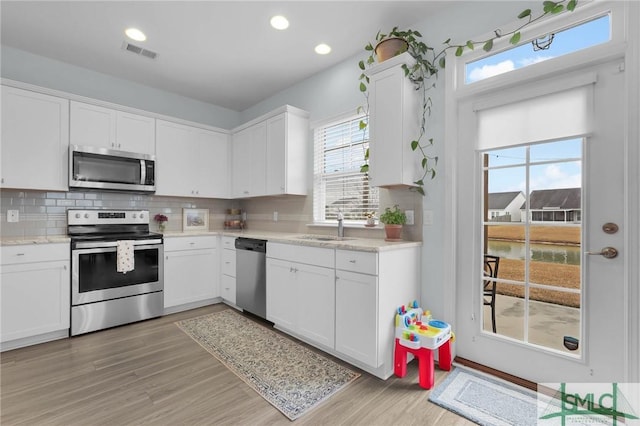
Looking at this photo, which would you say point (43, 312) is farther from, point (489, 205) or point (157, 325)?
point (489, 205)

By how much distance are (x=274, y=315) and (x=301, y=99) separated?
2.52 metres

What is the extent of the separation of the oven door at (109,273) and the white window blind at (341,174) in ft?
6.16

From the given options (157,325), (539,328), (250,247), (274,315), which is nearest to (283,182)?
(250,247)

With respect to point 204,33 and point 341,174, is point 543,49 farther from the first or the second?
point 204,33

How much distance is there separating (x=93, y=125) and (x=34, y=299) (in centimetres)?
178

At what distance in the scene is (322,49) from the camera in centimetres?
302

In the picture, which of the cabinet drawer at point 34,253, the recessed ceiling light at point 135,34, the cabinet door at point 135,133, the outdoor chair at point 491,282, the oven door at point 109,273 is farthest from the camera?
the cabinet door at point 135,133

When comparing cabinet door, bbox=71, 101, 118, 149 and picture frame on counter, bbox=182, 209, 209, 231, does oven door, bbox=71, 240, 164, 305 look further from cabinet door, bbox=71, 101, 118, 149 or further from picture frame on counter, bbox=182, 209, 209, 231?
cabinet door, bbox=71, 101, 118, 149

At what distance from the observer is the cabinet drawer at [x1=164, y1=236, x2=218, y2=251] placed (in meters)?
3.49

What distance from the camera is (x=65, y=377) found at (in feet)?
7.09

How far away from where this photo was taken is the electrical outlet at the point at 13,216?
3.00m

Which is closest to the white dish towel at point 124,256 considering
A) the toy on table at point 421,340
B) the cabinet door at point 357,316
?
the cabinet door at point 357,316

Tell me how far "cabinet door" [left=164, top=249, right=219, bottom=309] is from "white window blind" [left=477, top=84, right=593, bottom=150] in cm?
321

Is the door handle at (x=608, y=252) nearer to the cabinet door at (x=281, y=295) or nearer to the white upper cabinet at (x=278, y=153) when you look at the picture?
the cabinet door at (x=281, y=295)
